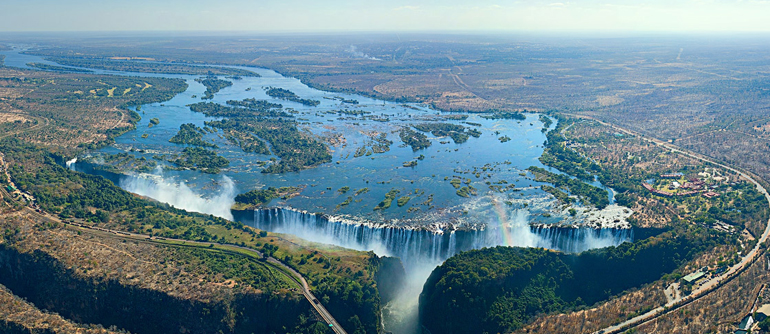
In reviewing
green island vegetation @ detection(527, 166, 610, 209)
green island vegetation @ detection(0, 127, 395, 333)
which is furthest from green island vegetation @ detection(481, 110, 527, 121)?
green island vegetation @ detection(0, 127, 395, 333)

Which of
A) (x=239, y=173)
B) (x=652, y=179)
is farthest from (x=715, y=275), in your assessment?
(x=239, y=173)

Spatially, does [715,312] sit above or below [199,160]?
below

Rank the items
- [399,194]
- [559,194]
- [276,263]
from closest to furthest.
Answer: [276,263], [399,194], [559,194]

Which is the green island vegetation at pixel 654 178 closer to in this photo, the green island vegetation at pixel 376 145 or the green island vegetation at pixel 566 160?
the green island vegetation at pixel 566 160

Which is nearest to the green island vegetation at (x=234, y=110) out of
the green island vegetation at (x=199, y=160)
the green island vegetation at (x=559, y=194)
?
the green island vegetation at (x=199, y=160)

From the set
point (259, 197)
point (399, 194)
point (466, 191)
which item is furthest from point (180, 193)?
point (466, 191)

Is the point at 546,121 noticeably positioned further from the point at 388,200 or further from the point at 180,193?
the point at 180,193
